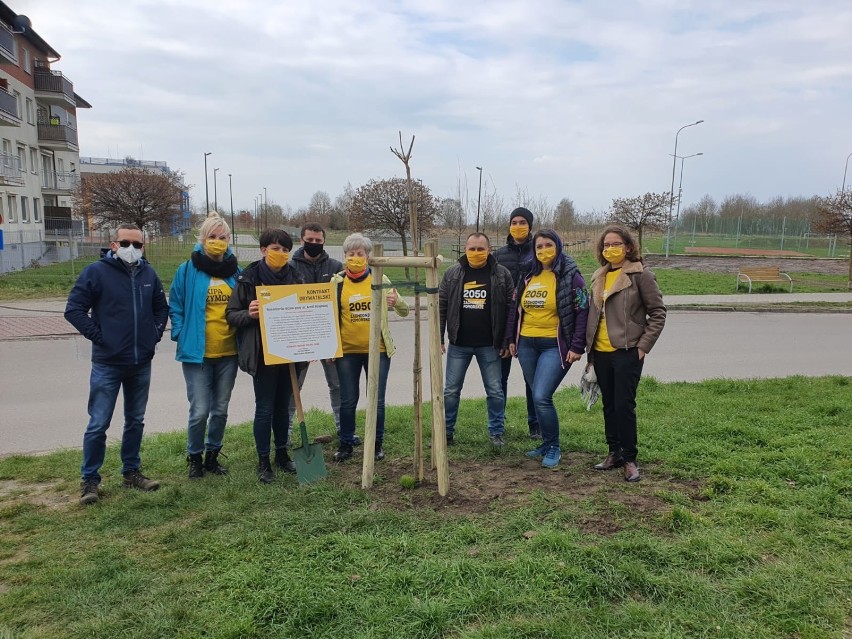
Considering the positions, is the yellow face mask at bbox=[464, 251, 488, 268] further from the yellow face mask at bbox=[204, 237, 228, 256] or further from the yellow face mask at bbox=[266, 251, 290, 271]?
the yellow face mask at bbox=[204, 237, 228, 256]

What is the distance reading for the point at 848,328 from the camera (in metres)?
13.6

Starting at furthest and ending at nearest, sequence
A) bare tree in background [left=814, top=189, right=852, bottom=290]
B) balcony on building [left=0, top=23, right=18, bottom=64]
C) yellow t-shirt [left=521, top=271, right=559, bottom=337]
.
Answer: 1. balcony on building [left=0, top=23, right=18, bottom=64]
2. bare tree in background [left=814, top=189, right=852, bottom=290]
3. yellow t-shirt [left=521, top=271, right=559, bottom=337]

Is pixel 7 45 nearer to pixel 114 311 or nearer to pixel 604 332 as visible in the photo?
pixel 114 311

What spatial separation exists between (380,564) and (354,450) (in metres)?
2.23

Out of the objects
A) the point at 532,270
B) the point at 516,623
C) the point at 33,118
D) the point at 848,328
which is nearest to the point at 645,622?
the point at 516,623

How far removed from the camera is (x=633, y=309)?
187 inches

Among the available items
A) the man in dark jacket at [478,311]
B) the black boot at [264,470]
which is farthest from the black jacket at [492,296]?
the black boot at [264,470]

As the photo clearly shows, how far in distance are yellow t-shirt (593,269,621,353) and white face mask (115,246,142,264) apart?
11.9 feet

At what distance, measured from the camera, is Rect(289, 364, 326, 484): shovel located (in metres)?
4.72

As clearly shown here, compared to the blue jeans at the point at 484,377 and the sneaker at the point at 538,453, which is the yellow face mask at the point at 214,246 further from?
the sneaker at the point at 538,453

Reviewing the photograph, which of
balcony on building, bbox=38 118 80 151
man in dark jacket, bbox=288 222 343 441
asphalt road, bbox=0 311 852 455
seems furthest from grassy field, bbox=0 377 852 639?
balcony on building, bbox=38 118 80 151

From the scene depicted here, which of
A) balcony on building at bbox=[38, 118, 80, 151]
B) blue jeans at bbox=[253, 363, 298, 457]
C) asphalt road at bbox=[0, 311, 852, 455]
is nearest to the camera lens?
blue jeans at bbox=[253, 363, 298, 457]

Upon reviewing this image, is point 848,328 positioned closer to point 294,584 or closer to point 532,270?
point 532,270

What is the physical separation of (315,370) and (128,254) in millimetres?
5118
